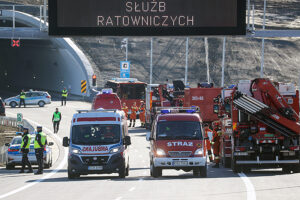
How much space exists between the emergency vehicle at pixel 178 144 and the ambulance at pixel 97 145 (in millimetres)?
1012

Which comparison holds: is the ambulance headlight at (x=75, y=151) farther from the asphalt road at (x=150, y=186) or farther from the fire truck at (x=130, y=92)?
the fire truck at (x=130, y=92)

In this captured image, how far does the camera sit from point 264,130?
26.4m

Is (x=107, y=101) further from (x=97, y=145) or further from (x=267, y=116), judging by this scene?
(x=97, y=145)

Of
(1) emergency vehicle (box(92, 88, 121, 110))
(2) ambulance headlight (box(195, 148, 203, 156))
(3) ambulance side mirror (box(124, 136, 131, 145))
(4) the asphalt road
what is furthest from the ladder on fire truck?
(1) emergency vehicle (box(92, 88, 121, 110))

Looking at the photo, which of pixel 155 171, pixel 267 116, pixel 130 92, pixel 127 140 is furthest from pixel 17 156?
pixel 130 92

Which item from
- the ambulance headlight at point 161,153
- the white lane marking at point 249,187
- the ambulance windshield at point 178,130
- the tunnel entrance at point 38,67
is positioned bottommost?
the white lane marking at point 249,187

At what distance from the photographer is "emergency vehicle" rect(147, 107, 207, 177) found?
80.9 feet

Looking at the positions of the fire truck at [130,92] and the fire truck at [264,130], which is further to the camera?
the fire truck at [130,92]

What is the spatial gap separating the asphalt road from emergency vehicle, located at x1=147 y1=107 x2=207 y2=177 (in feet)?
1.70

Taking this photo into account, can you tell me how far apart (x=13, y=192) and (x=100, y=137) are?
5.95 metres

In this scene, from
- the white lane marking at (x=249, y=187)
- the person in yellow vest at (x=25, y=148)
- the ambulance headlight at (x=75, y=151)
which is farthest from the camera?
the person in yellow vest at (x=25, y=148)

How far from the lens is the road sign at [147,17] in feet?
81.4

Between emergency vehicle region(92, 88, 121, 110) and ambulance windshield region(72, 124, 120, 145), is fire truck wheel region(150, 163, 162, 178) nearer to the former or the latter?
ambulance windshield region(72, 124, 120, 145)

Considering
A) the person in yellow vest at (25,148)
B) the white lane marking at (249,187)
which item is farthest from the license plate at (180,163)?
the person in yellow vest at (25,148)
